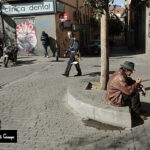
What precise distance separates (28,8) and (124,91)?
13258mm

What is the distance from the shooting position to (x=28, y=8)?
53.4 feet

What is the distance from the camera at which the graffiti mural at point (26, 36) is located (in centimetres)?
1670

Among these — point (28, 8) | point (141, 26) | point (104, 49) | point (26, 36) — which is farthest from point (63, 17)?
point (104, 49)

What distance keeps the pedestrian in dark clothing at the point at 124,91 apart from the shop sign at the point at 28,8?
12191 mm

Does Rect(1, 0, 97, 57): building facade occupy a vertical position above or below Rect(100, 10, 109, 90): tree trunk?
above

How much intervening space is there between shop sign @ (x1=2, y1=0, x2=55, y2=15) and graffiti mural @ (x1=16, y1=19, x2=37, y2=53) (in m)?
0.75

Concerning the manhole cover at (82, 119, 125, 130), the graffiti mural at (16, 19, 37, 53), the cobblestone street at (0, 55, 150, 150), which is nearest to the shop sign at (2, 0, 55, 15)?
the graffiti mural at (16, 19, 37, 53)

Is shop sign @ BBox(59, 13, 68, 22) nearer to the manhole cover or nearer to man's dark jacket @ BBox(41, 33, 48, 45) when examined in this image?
man's dark jacket @ BBox(41, 33, 48, 45)

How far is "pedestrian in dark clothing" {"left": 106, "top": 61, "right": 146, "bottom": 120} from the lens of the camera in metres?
4.70

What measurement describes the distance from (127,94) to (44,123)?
1874 mm

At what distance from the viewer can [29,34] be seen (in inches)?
667

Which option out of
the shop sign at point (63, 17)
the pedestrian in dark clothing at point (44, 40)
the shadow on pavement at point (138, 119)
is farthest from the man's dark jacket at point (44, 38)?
the shadow on pavement at point (138, 119)

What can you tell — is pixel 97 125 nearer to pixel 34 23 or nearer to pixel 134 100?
pixel 134 100

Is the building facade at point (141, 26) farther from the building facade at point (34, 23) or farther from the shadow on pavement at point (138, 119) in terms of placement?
the shadow on pavement at point (138, 119)
